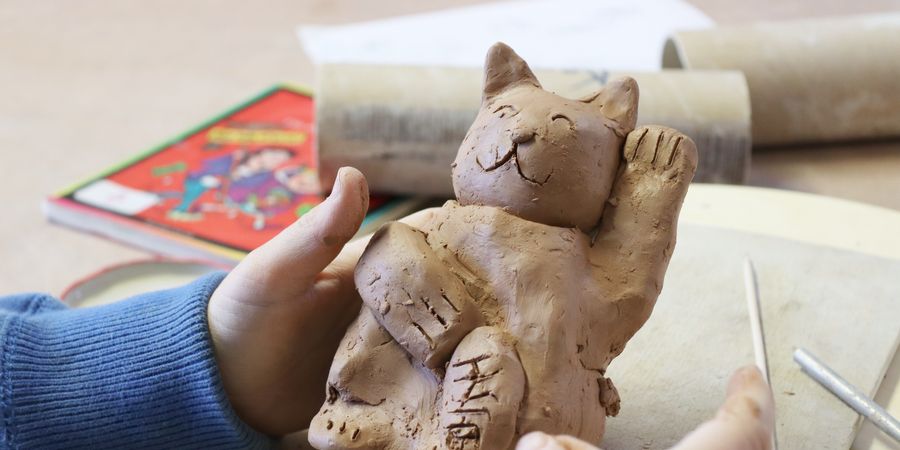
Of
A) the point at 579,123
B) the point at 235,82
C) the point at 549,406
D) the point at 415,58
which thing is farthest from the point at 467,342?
the point at 235,82

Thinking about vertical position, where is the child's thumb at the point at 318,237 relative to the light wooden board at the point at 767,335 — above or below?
above

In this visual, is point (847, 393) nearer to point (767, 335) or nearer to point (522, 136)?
point (767, 335)

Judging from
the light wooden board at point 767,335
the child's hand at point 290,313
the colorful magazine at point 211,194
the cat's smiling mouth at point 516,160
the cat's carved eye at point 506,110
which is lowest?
the colorful magazine at point 211,194

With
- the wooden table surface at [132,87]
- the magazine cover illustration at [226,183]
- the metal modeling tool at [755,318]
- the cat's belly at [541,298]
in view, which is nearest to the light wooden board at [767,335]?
the metal modeling tool at [755,318]

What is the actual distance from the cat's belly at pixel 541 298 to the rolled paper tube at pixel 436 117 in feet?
2.70

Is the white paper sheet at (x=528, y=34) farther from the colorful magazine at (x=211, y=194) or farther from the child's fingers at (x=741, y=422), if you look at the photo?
the child's fingers at (x=741, y=422)

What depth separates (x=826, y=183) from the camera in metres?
1.72

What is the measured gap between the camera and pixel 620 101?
0.79 meters

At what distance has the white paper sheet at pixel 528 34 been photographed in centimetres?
204

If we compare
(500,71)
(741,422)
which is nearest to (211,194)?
(500,71)

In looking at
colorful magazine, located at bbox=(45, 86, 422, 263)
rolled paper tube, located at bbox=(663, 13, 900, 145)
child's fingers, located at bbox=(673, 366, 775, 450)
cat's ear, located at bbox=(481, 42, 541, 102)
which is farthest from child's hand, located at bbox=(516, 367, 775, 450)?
rolled paper tube, located at bbox=(663, 13, 900, 145)

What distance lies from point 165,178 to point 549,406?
3.95ft

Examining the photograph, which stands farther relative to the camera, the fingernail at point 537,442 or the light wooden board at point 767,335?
the light wooden board at point 767,335

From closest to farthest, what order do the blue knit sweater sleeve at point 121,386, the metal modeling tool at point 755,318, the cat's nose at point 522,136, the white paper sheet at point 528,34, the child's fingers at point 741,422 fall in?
the child's fingers at point 741,422, the cat's nose at point 522,136, the blue knit sweater sleeve at point 121,386, the metal modeling tool at point 755,318, the white paper sheet at point 528,34
